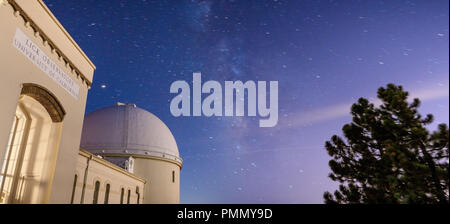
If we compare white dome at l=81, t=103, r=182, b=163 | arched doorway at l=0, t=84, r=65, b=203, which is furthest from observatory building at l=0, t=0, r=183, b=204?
white dome at l=81, t=103, r=182, b=163

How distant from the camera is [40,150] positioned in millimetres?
9039

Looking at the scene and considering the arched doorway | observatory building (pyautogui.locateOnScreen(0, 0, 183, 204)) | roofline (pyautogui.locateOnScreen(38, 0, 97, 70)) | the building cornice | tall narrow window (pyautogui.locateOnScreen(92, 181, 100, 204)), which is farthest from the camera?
tall narrow window (pyautogui.locateOnScreen(92, 181, 100, 204))

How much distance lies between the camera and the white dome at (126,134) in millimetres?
20969

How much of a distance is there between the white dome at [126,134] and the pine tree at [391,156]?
50.4 ft

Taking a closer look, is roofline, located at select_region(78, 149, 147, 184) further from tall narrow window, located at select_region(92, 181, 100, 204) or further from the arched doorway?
the arched doorway

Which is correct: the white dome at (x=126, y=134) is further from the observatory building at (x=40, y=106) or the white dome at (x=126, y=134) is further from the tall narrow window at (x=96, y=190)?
the observatory building at (x=40, y=106)

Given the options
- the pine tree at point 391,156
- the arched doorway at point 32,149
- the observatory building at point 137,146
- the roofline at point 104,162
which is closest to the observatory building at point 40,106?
the arched doorway at point 32,149

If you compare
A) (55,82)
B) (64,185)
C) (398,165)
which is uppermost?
(55,82)

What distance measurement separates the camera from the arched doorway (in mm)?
8477

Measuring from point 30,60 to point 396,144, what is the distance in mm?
11264

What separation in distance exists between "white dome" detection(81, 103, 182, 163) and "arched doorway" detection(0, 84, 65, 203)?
11.8 m

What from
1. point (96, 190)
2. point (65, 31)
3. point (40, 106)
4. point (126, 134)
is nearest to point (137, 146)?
point (126, 134)
